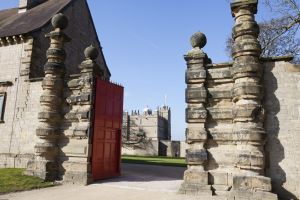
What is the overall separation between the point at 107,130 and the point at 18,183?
320 cm

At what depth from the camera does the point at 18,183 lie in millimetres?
7918

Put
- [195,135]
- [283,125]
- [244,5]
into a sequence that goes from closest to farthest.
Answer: [283,125], [244,5], [195,135]

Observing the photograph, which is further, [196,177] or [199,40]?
[199,40]

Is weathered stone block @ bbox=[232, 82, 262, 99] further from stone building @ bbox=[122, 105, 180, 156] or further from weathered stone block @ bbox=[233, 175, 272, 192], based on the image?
stone building @ bbox=[122, 105, 180, 156]

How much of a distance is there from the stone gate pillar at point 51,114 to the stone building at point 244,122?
448 cm

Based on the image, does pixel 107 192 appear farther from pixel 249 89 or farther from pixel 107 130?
pixel 249 89

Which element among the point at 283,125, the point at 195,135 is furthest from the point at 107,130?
the point at 283,125

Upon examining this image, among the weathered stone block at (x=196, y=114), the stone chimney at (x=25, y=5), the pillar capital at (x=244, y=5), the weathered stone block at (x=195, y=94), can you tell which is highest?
the stone chimney at (x=25, y=5)

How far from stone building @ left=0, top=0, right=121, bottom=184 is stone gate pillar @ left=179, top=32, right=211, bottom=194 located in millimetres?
3240

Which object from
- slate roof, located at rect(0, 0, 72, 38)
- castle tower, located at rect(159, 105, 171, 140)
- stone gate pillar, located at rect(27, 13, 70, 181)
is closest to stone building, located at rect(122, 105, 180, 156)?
castle tower, located at rect(159, 105, 171, 140)

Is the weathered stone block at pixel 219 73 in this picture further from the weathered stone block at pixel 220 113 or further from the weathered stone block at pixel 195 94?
the weathered stone block at pixel 220 113

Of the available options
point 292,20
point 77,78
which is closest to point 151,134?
point 292,20

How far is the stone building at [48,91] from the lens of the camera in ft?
29.2

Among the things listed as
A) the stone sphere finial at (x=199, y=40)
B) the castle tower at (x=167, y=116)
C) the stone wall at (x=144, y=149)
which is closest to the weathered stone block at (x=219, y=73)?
the stone sphere finial at (x=199, y=40)
